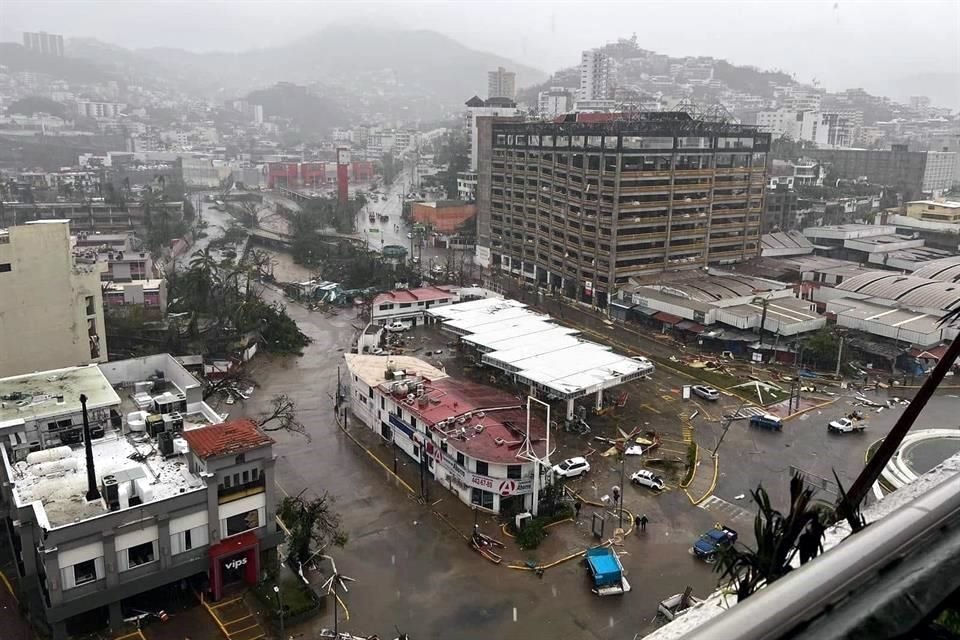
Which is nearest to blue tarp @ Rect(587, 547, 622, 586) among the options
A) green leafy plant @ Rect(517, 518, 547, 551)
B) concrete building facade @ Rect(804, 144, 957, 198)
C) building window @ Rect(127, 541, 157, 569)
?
green leafy plant @ Rect(517, 518, 547, 551)

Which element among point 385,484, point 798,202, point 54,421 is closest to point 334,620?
point 385,484

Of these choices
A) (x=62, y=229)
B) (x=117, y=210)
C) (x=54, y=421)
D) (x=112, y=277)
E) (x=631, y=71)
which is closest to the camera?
(x=54, y=421)

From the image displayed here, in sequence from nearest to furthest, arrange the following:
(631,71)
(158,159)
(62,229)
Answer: (62,229)
(158,159)
(631,71)

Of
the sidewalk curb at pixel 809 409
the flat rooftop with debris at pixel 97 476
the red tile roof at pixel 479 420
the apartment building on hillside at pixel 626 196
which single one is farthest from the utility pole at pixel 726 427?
the flat rooftop with debris at pixel 97 476

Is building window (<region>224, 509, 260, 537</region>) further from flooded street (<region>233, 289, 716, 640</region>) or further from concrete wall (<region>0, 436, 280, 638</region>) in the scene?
Answer: flooded street (<region>233, 289, 716, 640</region>)

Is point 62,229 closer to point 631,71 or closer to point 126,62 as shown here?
point 631,71

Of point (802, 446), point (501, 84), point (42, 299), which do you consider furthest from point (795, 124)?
point (42, 299)

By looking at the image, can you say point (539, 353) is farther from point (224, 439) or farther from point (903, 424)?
point (903, 424)
